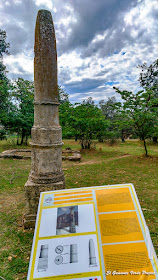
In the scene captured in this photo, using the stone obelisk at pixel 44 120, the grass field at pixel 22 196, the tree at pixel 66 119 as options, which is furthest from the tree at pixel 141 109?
the stone obelisk at pixel 44 120

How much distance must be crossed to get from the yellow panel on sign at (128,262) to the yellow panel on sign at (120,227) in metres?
0.06

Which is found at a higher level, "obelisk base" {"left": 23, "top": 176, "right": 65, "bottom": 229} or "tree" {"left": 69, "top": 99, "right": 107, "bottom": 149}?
"tree" {"left": 69, "top": 99, "right": 107, "bottom": 149}

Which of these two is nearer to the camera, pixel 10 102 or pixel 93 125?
pixel 93 125

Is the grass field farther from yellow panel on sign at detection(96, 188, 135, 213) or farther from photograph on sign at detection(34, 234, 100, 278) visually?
yellow panel on sign at detection(96, 188, 135, 213)

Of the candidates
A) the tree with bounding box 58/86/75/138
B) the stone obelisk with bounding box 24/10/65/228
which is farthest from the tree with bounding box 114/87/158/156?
the stone obelisk with bounding box 24/10/65/228

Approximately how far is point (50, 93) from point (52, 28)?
1143mm

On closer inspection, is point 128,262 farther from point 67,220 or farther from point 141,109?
point 141,109

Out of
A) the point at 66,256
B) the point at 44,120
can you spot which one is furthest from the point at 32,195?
the point at 66,256

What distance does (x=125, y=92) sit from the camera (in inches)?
374

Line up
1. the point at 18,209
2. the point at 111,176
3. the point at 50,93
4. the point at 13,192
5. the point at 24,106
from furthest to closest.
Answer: the point at 24,106
the point at 111,176
the point at 13,192
the point at 18,209
the point at 50,93

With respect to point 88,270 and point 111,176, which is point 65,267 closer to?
point 88,270

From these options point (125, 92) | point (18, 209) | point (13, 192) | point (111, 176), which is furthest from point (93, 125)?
point (18, 209)

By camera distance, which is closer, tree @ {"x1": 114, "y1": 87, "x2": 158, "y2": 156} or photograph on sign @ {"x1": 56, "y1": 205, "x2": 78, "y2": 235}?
photograph on sign @ {"x1": 56, "y1": 205, "x2": 78, "y2": 235}

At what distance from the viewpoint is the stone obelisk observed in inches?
110
